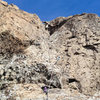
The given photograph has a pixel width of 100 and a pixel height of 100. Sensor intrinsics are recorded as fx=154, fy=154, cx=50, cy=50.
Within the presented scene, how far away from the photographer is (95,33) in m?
14.1

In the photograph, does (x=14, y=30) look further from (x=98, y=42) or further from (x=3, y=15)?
(x=98, y=42)

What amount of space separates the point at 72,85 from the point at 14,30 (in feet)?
17.7

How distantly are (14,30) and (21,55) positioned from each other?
1.87 m

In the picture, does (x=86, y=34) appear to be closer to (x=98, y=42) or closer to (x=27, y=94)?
(x=98, y=42)

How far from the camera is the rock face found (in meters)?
8.81

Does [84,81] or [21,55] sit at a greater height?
[21,55]

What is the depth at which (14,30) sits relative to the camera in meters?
10.7

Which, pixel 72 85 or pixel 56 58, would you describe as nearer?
pixel 72 85

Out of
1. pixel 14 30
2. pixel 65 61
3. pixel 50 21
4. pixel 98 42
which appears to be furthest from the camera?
pixel 50 21

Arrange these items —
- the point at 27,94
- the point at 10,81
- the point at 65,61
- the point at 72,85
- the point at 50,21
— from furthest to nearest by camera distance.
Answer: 1. the point at 50,21
2. the point at 65,61
3. the point at 72,85
4. the point at 10,81
5. the point at 27,94

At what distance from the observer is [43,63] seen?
33.3ft

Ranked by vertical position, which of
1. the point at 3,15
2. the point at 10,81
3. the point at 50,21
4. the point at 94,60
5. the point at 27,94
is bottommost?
the point at 27,94

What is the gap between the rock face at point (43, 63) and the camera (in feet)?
28.9

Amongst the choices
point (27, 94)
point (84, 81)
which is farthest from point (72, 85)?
point (27, 94)
